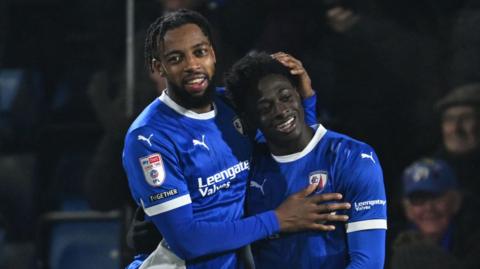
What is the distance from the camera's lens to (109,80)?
5215mm

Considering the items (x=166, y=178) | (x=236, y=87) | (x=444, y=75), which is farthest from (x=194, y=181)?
(x=444, y=75)

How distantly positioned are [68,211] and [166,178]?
7.03 ft

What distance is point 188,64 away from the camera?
327 cm

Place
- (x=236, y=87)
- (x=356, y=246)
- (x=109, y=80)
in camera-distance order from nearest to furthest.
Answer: (x=356, y=246)
(x=236, y=87)
(x=109, y=80)

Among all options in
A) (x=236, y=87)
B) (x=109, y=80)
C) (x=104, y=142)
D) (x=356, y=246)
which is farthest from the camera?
(x=109, y=80)

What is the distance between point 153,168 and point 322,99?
1.86 m

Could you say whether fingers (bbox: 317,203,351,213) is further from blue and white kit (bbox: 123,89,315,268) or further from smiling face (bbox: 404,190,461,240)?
smiling face (bbox: 404,190,461,240)

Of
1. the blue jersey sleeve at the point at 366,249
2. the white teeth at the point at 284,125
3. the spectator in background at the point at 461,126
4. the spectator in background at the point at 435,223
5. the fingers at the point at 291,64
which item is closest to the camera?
the blue jersey sleeve at the point at 366,249

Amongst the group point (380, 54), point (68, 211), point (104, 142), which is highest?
point (380, 54)

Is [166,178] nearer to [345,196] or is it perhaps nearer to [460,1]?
[345,196]

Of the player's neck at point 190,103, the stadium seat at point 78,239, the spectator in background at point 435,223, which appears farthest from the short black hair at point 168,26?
the stadium seat at point 78,239

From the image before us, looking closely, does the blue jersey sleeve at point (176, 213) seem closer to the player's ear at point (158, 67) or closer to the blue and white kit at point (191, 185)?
the blue and white kit at point (191, 185)

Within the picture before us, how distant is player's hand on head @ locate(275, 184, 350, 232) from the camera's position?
3.19 m

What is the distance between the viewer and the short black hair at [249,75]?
334 centimetres
